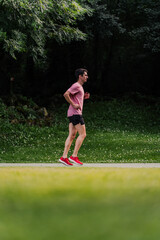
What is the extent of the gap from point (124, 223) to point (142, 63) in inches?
1382

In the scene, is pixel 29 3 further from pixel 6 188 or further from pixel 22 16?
pixel 6 188

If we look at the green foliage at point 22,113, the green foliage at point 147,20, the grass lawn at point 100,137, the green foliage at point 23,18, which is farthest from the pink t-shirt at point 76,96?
the green foliage at point 147,20

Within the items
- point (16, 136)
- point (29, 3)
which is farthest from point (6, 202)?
point (16, 136)

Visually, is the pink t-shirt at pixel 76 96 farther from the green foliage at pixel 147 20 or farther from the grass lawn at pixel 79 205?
the green foliage at pixel 147 20

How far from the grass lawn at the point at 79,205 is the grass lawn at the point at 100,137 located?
6.67m

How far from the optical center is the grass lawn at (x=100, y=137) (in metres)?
15.9

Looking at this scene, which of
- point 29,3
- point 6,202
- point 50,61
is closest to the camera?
point 6,202

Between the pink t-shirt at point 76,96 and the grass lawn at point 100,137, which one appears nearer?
the pink t-shirt at point 76,96

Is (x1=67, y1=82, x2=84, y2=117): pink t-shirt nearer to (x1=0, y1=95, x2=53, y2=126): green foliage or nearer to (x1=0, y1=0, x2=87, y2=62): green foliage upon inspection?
(x1=0, y1=0, x2=87, y2=62): green foliage

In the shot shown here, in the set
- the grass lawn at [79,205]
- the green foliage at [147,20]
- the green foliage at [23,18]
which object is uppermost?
the green foliage at [147,20]

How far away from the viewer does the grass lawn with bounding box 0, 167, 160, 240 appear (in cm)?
345

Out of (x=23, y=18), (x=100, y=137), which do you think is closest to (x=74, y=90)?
(x=23, y=18)

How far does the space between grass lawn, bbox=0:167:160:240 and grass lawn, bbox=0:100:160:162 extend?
6.67 meters

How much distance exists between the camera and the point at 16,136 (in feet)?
65.9
